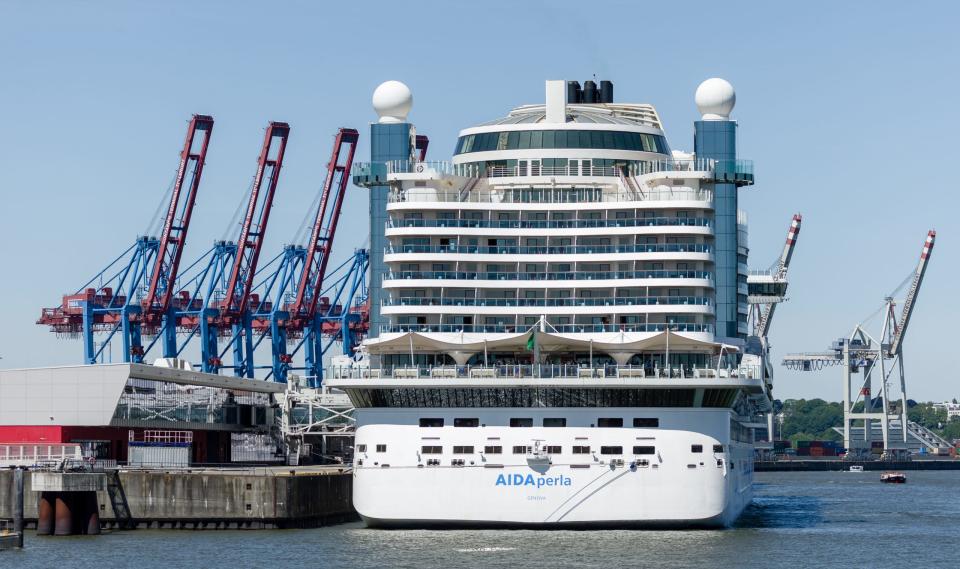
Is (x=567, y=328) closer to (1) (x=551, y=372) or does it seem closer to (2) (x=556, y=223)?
(1) (x=551, y=372)

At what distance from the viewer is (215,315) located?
500 ft

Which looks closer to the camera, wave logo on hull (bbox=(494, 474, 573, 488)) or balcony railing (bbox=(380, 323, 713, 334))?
wave logo on hull (bbox=(494, 474, 573, 488))

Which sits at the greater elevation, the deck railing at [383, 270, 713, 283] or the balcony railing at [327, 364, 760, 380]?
the deck railing at [383, 270, 713, 283]

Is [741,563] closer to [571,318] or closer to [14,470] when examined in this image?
[571,318]

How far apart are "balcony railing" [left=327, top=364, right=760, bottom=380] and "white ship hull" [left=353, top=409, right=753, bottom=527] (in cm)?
158

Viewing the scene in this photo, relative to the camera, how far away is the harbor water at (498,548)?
68.4 m

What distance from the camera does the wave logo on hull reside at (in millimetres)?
74812

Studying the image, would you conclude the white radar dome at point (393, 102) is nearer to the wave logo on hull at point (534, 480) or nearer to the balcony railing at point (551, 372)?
the balcony railing at point (551, 372)

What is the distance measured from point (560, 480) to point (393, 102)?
24597 mm

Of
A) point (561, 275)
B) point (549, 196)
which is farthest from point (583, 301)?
point (549, 196)

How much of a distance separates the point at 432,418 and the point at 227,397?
107ft

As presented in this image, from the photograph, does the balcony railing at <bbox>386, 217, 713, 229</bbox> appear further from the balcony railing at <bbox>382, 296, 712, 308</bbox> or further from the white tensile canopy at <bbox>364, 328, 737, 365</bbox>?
the white tensile canopy at <bbox>364, 328, 737, 365</bbox>

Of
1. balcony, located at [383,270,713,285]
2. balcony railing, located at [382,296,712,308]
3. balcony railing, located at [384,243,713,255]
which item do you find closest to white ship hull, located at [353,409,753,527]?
balcony railing, located at [382,296,712,308]

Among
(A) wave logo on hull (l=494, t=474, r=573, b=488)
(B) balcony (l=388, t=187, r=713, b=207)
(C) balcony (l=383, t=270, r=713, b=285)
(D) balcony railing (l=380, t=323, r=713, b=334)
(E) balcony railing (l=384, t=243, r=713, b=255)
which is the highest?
(B) balcony (l=388, t=187, r=713, b=207)
